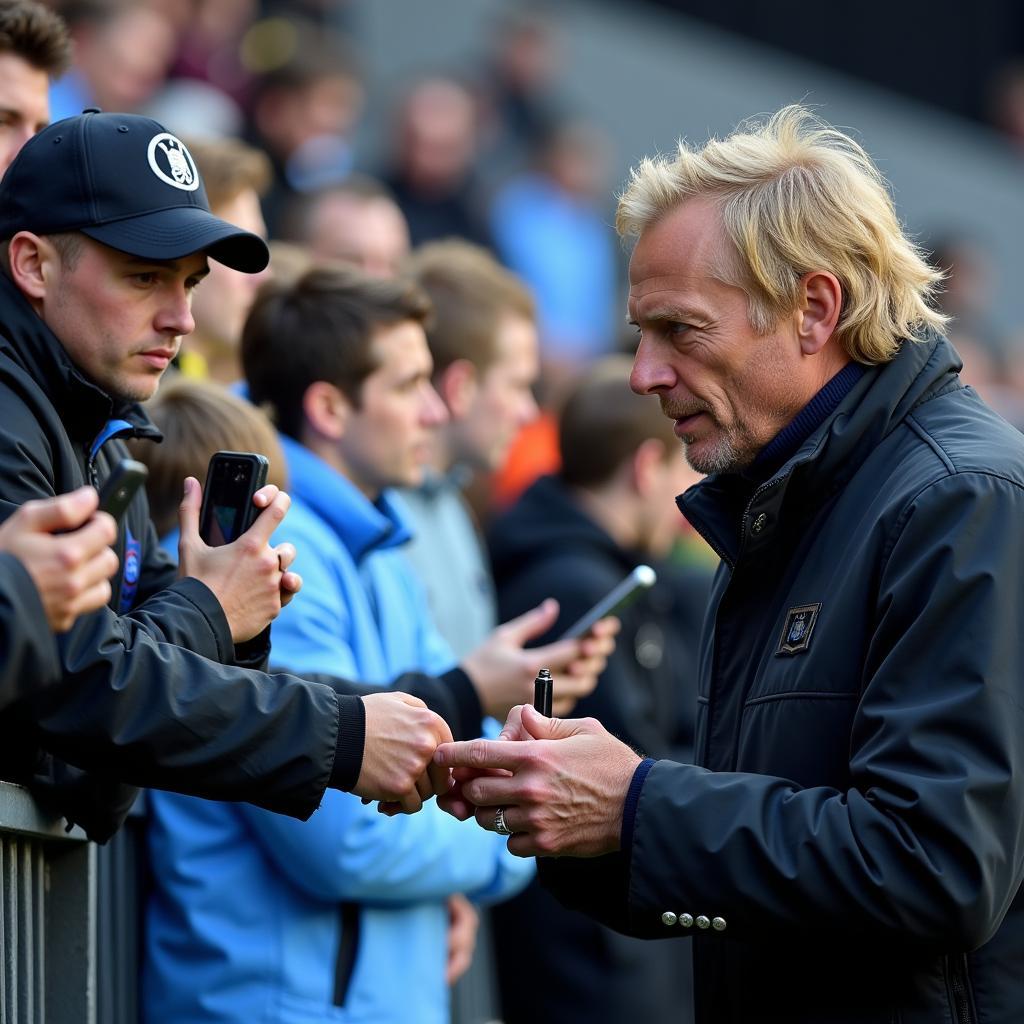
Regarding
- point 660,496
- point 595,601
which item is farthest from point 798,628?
point 660,496

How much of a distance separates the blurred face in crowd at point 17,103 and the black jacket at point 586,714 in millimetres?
2251

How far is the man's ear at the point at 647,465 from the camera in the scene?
19.3ft

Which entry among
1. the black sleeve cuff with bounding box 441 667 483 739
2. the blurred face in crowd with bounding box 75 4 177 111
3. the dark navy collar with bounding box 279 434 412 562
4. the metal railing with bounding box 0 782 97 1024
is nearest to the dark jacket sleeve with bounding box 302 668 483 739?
the black sleeve cuff with bounding box 441 667 483 739

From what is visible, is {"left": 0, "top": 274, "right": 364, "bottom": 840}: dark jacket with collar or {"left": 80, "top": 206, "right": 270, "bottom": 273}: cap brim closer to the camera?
{"left": 0, "top": 274, "right": 364, "bottom": 840}: dark jacket with collar

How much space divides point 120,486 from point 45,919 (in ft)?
3.77

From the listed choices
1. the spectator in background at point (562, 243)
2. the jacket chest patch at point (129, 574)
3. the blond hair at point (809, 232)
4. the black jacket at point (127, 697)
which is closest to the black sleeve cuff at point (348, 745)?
the black jacket at point (127, 697)

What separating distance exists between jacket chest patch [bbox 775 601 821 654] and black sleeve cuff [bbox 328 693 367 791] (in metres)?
0.76

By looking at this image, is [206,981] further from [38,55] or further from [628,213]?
[38,55]

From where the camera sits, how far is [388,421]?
4520 mm

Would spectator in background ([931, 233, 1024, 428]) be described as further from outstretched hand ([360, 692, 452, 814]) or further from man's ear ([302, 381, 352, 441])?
outstretched hand ([360, 692, 452, 814])

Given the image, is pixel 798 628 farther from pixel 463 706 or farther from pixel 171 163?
pixel 171 163

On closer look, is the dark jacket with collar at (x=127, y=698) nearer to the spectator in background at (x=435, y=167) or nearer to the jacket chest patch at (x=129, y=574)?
the jacket chest patch at (x=129, y=574)

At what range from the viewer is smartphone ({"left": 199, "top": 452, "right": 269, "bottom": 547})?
3281mm

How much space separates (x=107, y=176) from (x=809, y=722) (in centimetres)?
155
